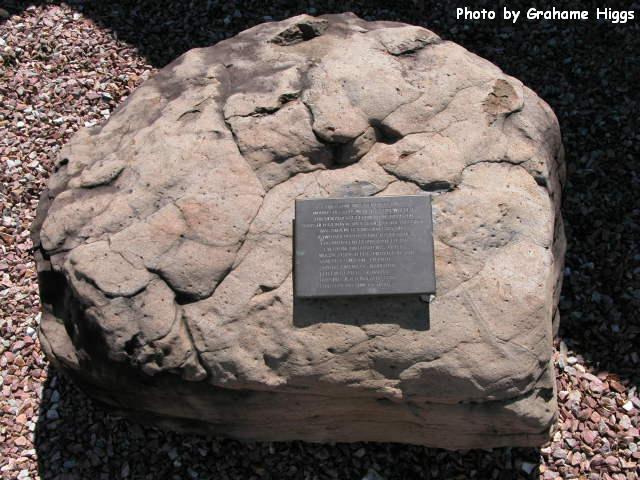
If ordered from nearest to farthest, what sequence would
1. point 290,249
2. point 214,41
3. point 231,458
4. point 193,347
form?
point 193,347 < point 290,249 < point 231,458 < point 214,41

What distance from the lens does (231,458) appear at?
346cm

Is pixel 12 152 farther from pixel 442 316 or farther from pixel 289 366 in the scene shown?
pixel 442 316

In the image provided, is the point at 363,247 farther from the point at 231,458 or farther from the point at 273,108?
the point at 231,458

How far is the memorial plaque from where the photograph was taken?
2.69m

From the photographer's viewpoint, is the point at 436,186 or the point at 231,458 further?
the point at 231,458

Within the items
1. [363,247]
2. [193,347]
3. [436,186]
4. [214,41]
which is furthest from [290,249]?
[214,41]

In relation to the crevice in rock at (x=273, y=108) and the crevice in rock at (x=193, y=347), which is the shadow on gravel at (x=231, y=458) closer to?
the crevice in rock at (x=193, y=347)

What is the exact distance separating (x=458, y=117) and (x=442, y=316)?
1050mm

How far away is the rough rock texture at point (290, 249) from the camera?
2701mm

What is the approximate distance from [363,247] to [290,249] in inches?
13.4

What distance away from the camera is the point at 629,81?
4.67m

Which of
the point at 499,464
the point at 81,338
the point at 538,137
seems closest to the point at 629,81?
the point at 538,137

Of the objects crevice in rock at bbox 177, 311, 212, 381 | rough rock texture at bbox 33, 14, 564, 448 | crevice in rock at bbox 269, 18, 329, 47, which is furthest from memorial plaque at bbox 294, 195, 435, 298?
crevice in rock at bbox 269, 18, 329, 47

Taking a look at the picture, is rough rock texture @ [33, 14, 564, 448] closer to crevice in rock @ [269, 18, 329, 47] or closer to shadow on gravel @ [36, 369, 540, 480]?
crevice in rock @ [269, 18, 329, 47]
